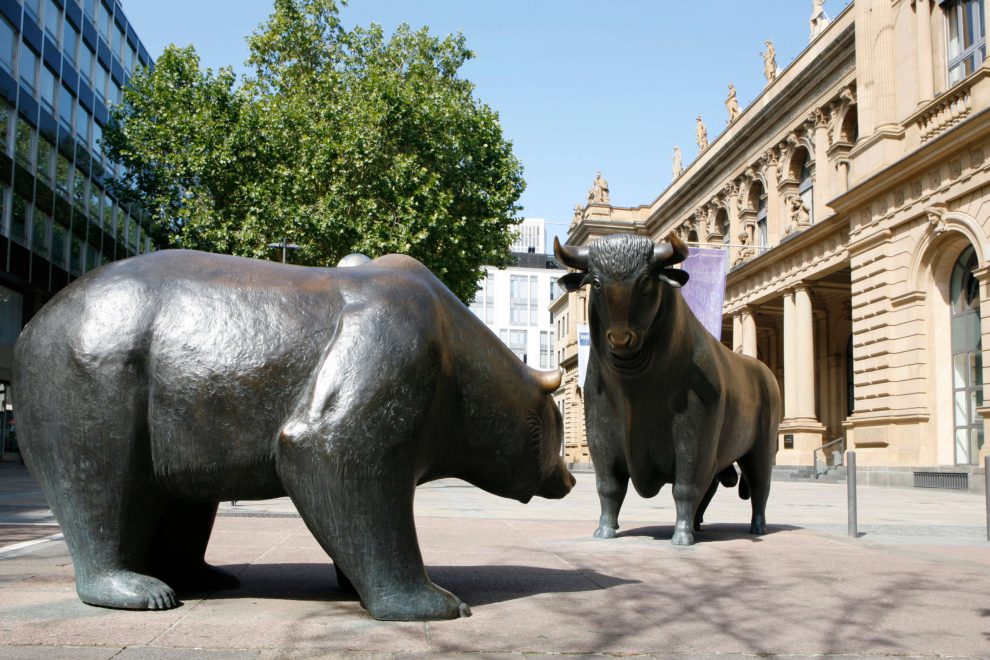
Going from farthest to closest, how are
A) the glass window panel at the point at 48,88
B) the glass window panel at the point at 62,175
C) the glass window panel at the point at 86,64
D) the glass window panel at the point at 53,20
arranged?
1. the glass window panel at the point at 86,64
2. the glass window panel at the point at 62,175
3. the glass window panel at the point at 53,20
4. the glass window panel at the point at 48,88

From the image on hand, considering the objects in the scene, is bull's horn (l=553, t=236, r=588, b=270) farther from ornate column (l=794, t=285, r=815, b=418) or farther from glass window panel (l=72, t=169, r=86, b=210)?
glass window panel (l=72, t=169, r=86, b=210)

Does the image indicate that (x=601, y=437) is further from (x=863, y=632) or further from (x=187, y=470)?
(x=187, y=470)

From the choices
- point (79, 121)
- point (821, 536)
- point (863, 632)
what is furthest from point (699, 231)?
point (863, 632)

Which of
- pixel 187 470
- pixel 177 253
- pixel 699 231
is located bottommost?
pixel 187 470

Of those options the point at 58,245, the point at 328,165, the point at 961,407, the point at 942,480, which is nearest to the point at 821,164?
the point at 961,407

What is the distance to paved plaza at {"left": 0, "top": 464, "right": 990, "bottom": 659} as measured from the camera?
11.1ft

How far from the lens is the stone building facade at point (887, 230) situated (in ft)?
79.0

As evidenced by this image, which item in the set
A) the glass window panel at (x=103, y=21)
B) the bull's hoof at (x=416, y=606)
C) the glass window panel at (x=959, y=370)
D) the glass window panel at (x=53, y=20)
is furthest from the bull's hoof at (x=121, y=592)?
the glass window panel at (x=103, y=21)

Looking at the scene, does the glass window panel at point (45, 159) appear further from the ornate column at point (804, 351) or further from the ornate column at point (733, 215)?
the ornate column at point (733, 215)

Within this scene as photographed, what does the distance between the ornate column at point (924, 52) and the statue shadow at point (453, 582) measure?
995 inches

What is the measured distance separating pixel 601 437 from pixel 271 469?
400 centimetres

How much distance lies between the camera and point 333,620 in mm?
3781

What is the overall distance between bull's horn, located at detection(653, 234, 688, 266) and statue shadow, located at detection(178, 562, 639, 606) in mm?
2132

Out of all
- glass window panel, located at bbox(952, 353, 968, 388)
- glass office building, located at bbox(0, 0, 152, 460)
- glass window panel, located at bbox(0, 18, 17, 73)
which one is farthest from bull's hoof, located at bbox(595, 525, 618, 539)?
glass window panel, located at bbox(0, 18, 17, 73)
